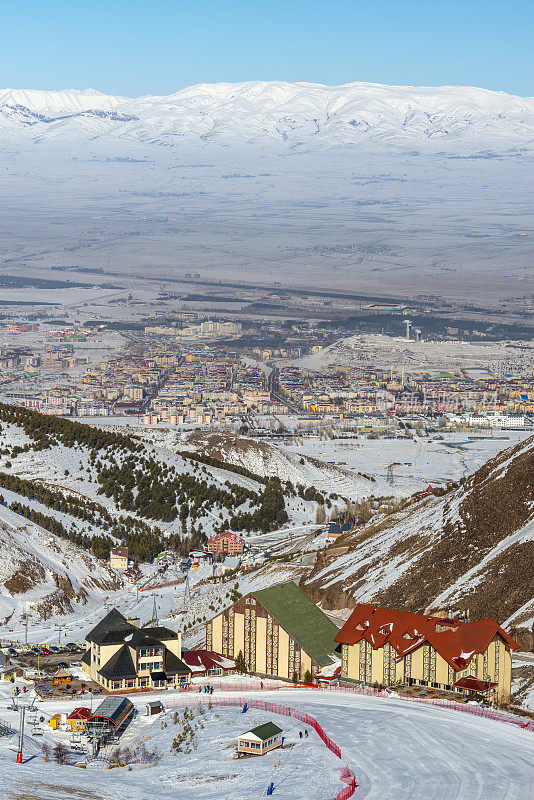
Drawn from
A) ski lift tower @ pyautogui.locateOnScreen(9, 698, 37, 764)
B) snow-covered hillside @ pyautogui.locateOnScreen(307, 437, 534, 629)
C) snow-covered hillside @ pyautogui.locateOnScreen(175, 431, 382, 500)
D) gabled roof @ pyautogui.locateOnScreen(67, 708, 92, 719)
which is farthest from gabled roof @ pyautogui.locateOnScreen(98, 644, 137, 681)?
snow-covered hillside @ pyautogui.locateOnScreen(175, 431, 382, 500)

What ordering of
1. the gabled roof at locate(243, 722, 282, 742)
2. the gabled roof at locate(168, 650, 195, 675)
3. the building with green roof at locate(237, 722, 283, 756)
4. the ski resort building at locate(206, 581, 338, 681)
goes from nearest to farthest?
the building with green roof at locate(237, 722, 283, 756) < the gabled roof at locate(243, 722, 282, 742) < the gabled roof at locate(168, 650, 195, 675) < the ski resort building at locate(206, 581, 338, 681)

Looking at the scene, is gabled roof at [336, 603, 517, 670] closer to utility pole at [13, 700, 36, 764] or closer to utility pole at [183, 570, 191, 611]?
utility pole at [13, 700, 36, 764]

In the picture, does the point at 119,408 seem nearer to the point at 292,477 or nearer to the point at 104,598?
the point at 292,477

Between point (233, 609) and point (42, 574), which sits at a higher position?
point (233, 609)

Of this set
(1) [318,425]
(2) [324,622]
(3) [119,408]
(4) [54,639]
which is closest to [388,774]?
(2) [324,622]

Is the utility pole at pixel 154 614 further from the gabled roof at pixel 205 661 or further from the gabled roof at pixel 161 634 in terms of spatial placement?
the gabled roof at pixel 161 634

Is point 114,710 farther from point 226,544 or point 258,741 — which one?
point 226,544

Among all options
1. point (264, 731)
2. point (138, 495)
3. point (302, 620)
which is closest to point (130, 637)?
point (302, 620)

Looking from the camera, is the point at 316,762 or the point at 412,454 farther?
the point at 412,454
